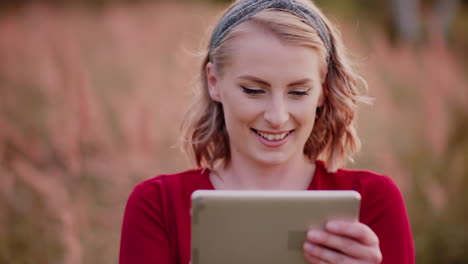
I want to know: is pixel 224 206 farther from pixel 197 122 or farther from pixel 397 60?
pixel 397 60

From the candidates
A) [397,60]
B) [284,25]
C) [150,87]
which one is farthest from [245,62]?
[397,60]

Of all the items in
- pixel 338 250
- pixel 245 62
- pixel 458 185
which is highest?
pixel 245 62

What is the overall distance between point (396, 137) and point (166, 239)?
391cm

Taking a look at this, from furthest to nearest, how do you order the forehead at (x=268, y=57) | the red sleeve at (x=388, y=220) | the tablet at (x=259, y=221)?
the red sleeve at (x=388, y=220), the forehead at (x=268, y=57), the tablet at (x=259, y=221)

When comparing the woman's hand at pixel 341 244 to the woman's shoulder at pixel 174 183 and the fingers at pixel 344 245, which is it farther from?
the woman's shoulder at pixel 174 183

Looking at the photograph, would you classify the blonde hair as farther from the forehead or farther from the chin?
the chin

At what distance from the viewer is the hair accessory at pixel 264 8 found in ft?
6.56

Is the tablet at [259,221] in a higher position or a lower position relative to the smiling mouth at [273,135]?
lower

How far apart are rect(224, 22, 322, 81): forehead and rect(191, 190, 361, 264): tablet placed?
18.0 inches

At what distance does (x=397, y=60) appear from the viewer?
6.50m

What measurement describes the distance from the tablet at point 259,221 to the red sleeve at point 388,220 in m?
0.48

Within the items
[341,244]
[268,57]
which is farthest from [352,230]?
[268,57]

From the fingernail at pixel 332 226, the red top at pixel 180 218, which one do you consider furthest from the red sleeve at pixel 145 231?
the fingernail at pixel 332 226

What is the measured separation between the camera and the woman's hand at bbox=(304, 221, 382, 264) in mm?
1527
